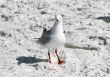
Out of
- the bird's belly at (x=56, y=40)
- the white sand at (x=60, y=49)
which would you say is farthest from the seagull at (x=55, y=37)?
the white sand at (x=60, y=49)

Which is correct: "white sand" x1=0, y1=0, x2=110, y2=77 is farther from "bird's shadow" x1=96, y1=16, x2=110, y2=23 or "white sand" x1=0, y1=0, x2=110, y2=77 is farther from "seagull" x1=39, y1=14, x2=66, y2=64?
"seagull" x1=39, y1=14, x2=66, y2=64

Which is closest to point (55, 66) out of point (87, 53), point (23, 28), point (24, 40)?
point (87, 53)

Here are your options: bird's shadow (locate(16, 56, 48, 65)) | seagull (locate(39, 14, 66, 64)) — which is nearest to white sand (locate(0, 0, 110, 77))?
bird's shadow (locate(16, 56, 48, 65))

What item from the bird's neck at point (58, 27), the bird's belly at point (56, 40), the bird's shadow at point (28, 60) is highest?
the bird's neck at point (58, 27)

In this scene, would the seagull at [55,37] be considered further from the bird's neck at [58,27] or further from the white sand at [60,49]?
the white sand at [60,49]

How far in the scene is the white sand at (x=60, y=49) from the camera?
8.00m

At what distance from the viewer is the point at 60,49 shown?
913cm

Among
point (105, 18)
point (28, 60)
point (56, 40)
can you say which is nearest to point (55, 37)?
point (56, 40)

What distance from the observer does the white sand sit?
800 centimetres

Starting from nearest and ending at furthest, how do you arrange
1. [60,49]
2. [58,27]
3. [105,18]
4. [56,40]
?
[56,40] < [58,27] < [60,49] < [105,18]

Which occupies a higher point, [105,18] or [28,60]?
[105,18]

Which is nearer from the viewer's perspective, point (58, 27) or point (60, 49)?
point (58, 27)

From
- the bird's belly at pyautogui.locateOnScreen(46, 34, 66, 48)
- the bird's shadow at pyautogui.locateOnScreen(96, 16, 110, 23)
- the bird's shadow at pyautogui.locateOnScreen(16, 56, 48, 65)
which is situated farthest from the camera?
the bird's shadow at pyautogui.locateOnScreen(96, 16, 110, 23)

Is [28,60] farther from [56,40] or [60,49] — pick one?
[60,49]
